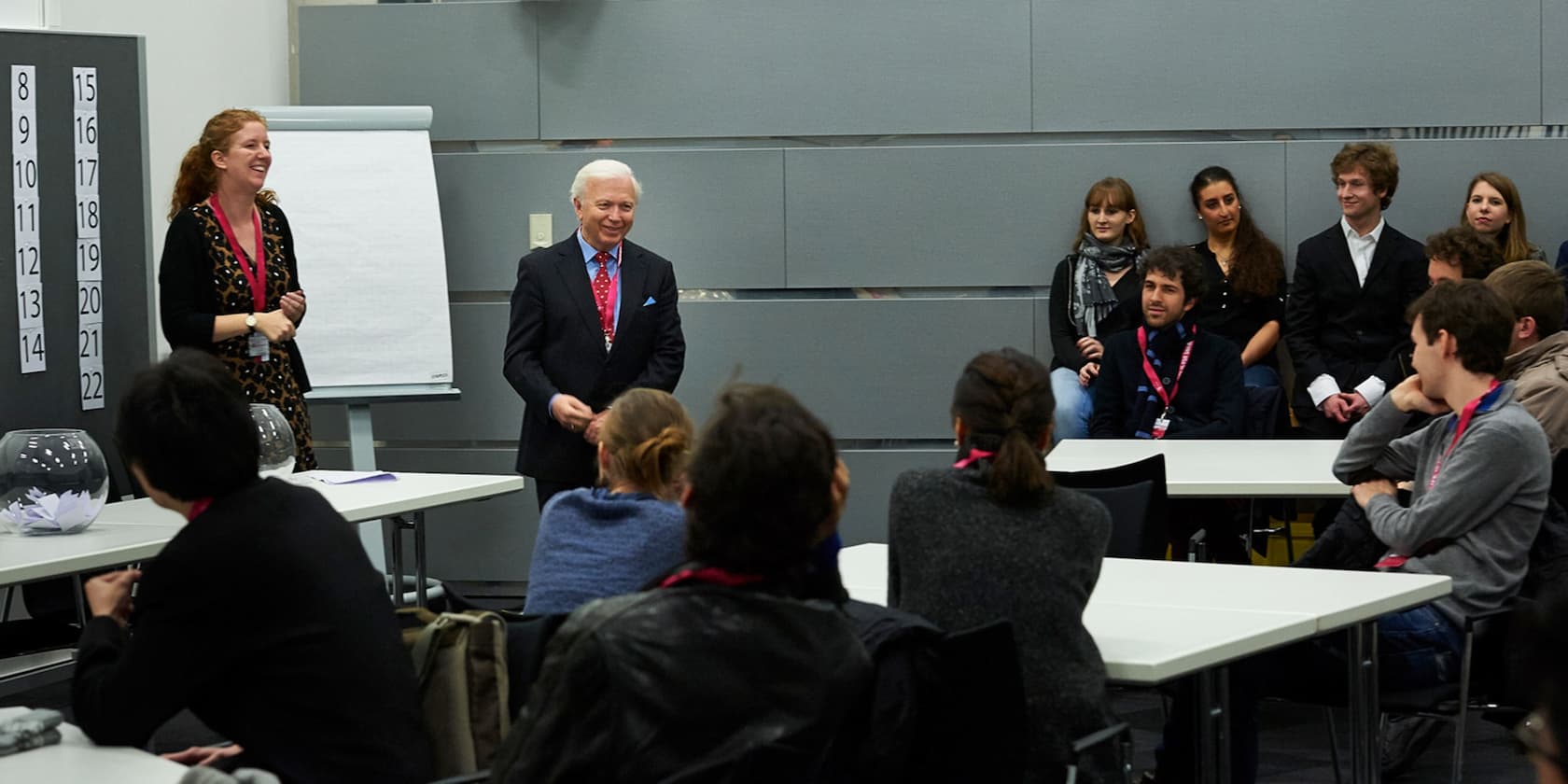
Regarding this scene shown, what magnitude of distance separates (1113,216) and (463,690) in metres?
4.60

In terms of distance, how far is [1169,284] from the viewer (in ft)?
18.8

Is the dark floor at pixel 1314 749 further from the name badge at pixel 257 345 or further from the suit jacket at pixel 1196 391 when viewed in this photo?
the name badge at pixel 257 345

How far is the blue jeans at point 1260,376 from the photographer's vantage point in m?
6.40

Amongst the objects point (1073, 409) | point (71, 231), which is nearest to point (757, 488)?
point (71, 231)

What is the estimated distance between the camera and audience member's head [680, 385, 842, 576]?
1.97 metres

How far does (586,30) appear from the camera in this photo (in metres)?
7.07

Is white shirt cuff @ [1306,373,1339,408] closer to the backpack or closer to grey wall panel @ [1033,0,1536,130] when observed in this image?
grey wall panel @ [1033,0,1536,130]

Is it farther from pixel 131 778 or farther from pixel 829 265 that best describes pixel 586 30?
pixel 131 778

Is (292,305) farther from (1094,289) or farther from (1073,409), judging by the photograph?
(1094,289)

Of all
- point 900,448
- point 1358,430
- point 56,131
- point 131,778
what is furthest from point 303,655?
point 900,448

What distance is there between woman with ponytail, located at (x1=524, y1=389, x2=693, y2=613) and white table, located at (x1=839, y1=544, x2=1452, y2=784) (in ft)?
1.18

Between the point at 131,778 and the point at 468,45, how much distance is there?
546 cm

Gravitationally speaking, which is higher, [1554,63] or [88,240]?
[1554,63]

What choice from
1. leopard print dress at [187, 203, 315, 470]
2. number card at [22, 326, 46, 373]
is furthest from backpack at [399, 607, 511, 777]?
number card at [22, 326, 46, 373]
